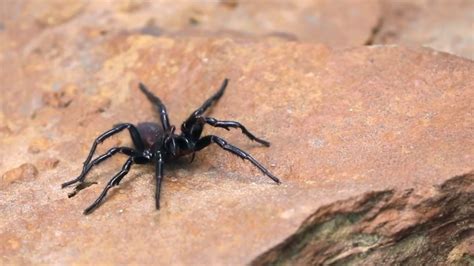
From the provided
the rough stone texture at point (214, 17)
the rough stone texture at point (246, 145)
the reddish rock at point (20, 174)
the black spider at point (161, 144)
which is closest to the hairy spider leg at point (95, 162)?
the black spider at point (161, 144)

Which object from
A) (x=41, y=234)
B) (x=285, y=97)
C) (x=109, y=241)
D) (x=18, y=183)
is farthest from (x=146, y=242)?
(x=285, y=97)

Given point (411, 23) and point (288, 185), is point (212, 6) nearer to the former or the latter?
point (411, 23)

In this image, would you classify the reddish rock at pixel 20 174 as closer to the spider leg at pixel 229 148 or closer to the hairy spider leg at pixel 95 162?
the hairy spider leg at pixel 95 162

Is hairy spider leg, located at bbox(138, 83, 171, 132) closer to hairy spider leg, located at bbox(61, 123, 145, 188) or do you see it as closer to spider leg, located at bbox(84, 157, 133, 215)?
hairy spider leg, located at bbox(61, 123, 145, 188)

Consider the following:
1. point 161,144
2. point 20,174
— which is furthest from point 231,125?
point 20,174

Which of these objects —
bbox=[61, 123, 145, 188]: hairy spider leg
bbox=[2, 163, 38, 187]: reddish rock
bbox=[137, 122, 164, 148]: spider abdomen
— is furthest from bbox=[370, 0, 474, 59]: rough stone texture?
bbox=[2, 163, 38, 187]: reddish rock
